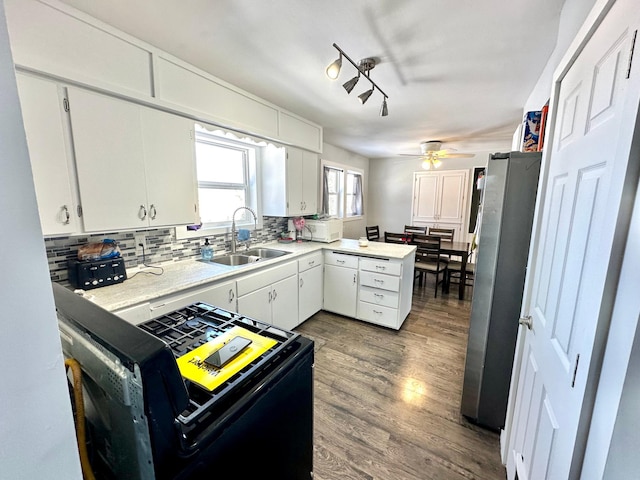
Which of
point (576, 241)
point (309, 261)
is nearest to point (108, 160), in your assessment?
point (309, 261)

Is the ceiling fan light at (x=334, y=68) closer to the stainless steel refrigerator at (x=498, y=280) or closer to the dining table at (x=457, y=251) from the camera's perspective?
the stainless steel refrigerator at (x=498, y=280)

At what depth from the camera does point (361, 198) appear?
19.5 feet

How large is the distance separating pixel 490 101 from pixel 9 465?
3.45 meters

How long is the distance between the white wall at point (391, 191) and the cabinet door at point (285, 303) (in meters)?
3.92

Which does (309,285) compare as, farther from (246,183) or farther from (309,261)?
(246,183)

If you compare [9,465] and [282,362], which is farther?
[282,362]

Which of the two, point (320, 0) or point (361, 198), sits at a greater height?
point (320, 0)

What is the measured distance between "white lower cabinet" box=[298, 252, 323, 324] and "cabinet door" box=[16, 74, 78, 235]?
1879 mm

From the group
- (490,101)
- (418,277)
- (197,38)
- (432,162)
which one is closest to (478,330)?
(490,101)

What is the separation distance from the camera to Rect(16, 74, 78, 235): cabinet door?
1.30 m

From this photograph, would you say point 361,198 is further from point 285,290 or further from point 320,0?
point 320,0

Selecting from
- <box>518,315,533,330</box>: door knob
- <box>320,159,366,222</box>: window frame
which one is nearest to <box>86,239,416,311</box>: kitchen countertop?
<box>518,315,533,330</box>: door knob

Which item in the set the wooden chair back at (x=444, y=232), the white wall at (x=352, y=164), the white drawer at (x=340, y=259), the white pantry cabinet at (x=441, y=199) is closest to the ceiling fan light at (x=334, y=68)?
the white drawer at (x=340, y=259)

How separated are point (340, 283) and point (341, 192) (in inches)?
96.3
